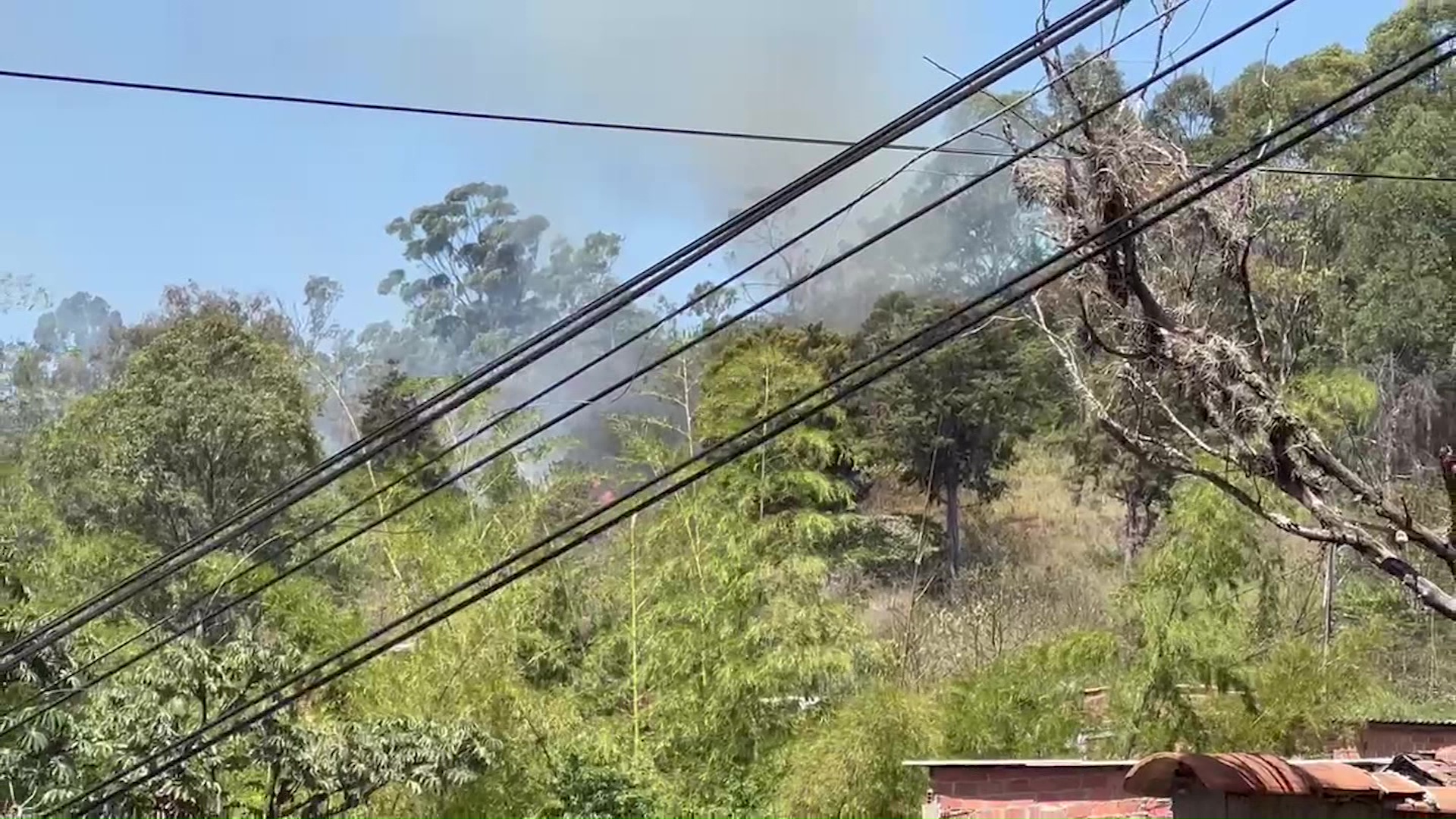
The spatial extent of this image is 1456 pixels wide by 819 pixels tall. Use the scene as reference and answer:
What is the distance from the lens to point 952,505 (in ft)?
64.7

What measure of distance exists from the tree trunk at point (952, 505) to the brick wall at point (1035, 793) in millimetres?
12064

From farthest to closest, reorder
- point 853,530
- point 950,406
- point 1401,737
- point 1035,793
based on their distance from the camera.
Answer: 1. point 950,406
2. point 853,530
3. point 1401,737
4. point 1035,793

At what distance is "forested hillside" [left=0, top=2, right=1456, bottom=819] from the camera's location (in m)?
4.60

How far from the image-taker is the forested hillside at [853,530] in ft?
15.1

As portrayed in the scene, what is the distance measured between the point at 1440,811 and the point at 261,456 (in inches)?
490

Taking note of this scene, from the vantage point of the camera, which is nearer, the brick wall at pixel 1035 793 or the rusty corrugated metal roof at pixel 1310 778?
the rusty corrugated metal roof at pixel 1310 778

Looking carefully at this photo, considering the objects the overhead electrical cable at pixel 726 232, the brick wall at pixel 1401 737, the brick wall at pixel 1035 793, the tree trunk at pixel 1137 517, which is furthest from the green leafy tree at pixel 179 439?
the overhead electrical cable at pixel 726 232

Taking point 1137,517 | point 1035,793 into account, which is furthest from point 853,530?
point 1035,793

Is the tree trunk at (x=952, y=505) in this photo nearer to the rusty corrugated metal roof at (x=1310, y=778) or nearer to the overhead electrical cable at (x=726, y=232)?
the rusty corrugated metal roof at (x=1310, y=778)

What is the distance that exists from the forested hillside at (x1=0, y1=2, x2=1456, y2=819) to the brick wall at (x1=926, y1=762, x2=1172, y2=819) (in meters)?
1.49

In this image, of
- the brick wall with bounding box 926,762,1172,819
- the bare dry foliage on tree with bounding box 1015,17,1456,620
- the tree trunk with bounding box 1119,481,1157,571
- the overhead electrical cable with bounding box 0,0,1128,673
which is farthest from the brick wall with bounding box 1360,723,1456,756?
the tree trunk with bounding box 1119,481,1157,571

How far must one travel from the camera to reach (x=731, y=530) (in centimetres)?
1061

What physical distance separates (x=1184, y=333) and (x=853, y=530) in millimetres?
11314

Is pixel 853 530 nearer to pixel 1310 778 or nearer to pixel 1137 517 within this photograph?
pixel 1137 517
